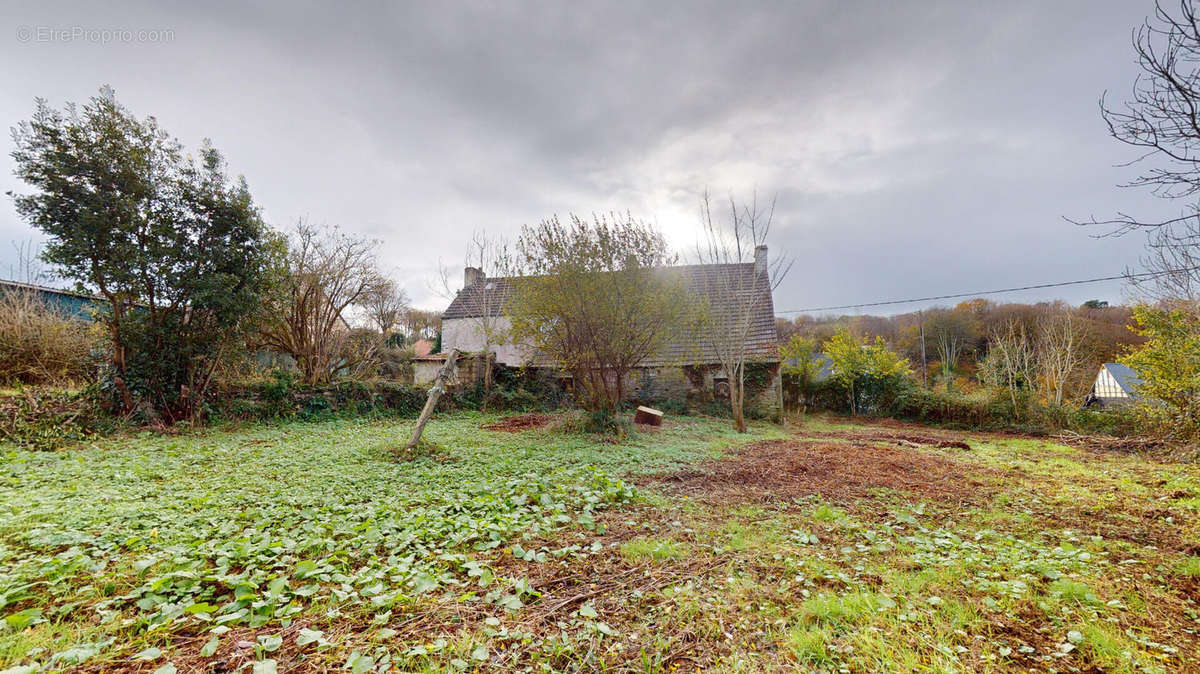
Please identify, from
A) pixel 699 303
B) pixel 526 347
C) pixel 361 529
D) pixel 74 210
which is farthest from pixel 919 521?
pixel 74 210

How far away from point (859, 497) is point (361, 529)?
189 inches

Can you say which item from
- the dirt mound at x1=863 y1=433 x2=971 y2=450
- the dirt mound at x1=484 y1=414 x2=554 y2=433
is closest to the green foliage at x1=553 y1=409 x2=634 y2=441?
the dirt mound at x1=484 y1=414 x2=554 y2=433

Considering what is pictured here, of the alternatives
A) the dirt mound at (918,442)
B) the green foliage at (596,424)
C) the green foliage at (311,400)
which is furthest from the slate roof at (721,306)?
the dirt mound at (918,442)

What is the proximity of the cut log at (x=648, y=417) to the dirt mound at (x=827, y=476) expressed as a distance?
3501 mm

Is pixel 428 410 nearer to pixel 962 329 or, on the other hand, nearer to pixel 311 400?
pixel 311 400

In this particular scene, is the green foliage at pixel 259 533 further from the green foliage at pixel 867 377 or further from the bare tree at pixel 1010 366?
the bare tree at pixel 1010 366

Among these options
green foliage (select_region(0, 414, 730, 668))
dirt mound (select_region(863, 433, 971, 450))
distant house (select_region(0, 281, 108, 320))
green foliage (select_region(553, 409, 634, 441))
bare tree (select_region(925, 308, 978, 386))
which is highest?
distant house (select_region(0, 281, 108, 320))

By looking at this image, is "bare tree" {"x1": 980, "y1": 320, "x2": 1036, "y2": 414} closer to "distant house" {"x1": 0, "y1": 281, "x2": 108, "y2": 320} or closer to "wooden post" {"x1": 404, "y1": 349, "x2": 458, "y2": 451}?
"wooden post" {"x1": 404, "y1": 349, "x2": 458, "y2": 451}

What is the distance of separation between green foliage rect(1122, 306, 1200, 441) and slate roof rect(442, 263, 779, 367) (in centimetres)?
724

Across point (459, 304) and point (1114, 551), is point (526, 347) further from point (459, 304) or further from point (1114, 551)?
point (459, 304)

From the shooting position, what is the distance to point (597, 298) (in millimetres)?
8406

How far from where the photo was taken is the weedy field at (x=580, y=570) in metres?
1.94

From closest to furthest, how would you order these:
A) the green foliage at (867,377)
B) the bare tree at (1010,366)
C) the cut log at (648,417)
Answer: the cut log at (648,417), the bare tree at (1010,366), the green foliage at (867,377)

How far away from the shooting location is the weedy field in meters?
1.94
